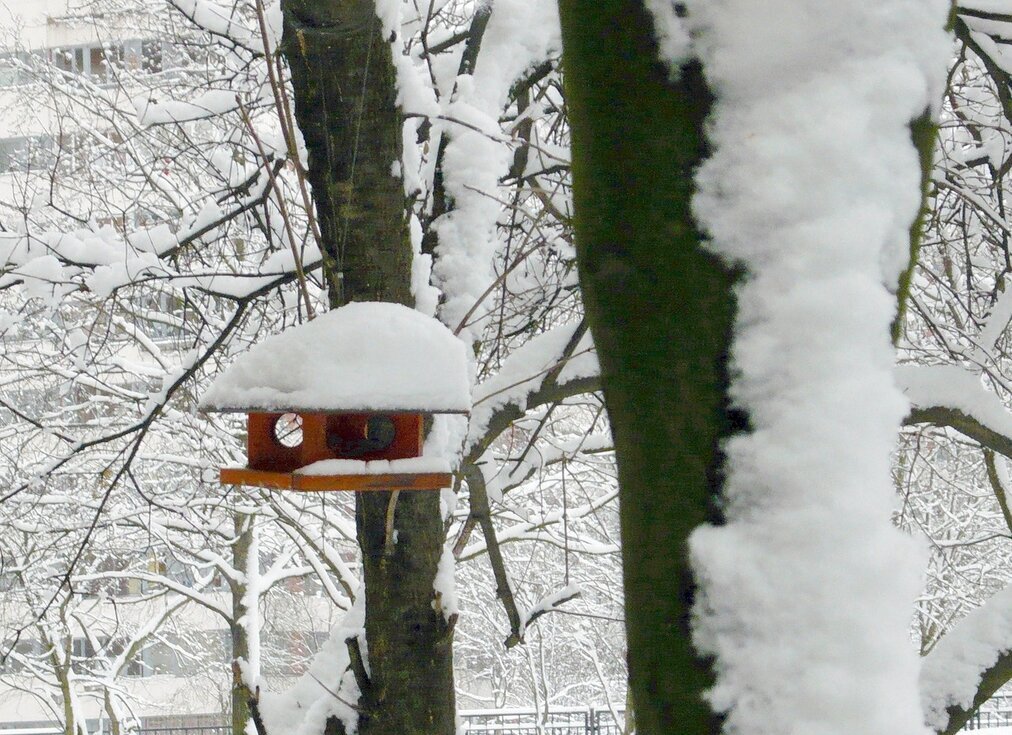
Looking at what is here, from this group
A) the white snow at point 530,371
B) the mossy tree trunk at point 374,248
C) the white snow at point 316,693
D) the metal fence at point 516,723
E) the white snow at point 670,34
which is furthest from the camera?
the metal fence at point 516,723

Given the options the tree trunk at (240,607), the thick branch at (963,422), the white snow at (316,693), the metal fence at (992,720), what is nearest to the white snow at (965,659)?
the thick branch at (963,422)

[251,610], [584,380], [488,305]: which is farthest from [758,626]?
[251,610]

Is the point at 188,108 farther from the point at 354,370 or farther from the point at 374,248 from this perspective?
the point at 354,370

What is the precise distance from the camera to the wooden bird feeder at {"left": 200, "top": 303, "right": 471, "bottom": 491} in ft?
6.66

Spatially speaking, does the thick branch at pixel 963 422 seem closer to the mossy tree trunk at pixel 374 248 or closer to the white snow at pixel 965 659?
the white snow at pixel 965 659

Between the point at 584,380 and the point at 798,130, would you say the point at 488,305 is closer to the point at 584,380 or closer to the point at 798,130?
the point at 584,380

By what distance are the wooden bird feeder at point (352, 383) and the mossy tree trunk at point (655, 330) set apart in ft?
2.99

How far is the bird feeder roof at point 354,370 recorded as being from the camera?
2025 millimetres

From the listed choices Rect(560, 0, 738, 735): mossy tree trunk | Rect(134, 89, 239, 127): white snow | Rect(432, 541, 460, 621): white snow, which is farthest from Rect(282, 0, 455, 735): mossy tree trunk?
Rect(134, 89, 239, 127): white snow

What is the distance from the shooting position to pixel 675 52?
1137 millimetres

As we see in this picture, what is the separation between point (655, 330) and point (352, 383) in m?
1.02

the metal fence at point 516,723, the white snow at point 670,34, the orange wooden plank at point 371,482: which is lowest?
the metal fence at point 516,723

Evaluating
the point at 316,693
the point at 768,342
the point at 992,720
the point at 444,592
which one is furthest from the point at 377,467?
the point at 992,720

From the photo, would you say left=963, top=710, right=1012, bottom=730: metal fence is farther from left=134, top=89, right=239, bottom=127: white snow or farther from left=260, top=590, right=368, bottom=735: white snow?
left=134, top=89, right=239, bottom=127: white snow
